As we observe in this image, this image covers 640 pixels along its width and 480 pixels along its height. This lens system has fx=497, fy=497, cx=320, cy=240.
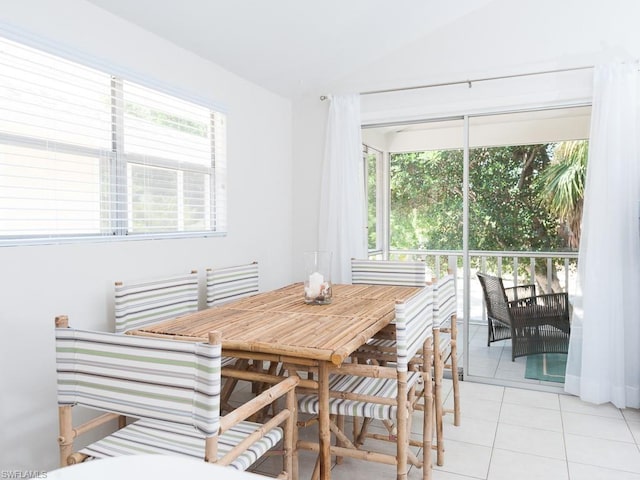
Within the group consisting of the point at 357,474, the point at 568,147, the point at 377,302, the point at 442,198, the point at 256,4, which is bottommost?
the point at 357,474

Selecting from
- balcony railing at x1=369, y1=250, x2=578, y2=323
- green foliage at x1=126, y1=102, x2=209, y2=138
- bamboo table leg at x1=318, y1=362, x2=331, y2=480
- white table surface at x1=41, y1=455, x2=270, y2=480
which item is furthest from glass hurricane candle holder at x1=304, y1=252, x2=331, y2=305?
white table surface at x1=41, y1=455, x2=270, y2=480

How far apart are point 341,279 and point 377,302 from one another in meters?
1.28

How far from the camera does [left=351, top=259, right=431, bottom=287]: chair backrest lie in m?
3.65

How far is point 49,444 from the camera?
2244 millimetres

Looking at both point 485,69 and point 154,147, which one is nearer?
point 154,147

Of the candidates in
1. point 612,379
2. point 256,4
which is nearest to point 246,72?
point 256,4

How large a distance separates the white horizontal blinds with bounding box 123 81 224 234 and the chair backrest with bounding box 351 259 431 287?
3.67 feet

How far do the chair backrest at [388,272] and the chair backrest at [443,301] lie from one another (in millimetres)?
610

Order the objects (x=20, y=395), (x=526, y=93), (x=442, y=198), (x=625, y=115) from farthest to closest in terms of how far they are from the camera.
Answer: (x=442, y=198)
(x=526, y=93)
(x=625, y=115)
(x=20, y=395)

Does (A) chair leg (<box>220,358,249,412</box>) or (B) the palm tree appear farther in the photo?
(B) the palm tree

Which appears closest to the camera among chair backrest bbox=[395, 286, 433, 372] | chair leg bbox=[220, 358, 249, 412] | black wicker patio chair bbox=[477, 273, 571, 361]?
chair backrest bbox=[395, 286, 433, 372]

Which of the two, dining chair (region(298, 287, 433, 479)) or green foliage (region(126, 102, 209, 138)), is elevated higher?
green foliage (region(126, 102, 209, 138))

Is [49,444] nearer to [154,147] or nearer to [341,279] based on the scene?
[154,147]

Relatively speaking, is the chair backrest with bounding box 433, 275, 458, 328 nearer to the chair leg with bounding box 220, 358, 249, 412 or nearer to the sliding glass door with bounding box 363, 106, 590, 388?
the sliding glass door with bounding box 363, 106, 590, 388
